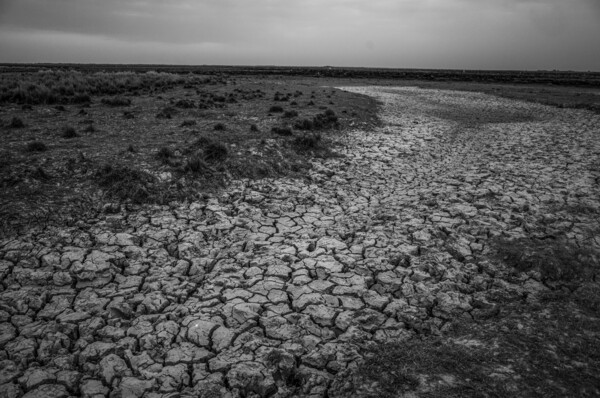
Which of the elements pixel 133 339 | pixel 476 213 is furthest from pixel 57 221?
pixel 476 213

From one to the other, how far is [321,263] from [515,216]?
12.9 feet

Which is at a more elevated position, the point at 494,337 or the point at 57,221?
the point at 57,221

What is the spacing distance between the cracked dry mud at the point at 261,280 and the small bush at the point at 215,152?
4.42 ft

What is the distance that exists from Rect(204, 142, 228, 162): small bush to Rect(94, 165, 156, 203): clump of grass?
1677 millimetres

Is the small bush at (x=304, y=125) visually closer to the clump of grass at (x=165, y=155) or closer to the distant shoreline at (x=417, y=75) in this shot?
the clump of grass at (x=165, y=155)

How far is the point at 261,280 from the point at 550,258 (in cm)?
428

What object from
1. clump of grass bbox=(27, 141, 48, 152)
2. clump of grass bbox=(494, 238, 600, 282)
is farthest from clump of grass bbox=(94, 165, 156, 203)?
clump of grass bbox=(494, 238, 600, 282)

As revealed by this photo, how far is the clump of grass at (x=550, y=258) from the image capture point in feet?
15.7

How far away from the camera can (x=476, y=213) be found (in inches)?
259

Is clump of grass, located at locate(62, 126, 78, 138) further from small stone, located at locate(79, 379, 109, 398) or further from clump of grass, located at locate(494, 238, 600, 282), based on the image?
clump of grass, located at locate(494, 238, 600, 282)

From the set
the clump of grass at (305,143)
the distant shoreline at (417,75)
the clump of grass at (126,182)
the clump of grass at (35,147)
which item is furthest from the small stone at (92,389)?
the distant shoreline at (417,75)

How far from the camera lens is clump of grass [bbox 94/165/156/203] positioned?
670 centimetres

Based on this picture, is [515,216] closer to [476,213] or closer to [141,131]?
[476,213]

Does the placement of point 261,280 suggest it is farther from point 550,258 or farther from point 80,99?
point 80,99
